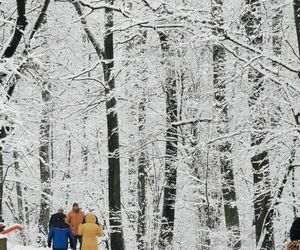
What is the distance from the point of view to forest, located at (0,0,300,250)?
11953 mm

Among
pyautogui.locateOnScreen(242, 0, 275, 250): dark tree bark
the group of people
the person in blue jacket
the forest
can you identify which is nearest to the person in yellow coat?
the group of people

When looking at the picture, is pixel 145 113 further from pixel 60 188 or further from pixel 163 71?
pixel 60 188

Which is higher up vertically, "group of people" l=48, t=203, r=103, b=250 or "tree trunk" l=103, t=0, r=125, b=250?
"tree trunk" l=103, t=0, r=125, b=250

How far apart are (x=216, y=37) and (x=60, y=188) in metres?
19.8

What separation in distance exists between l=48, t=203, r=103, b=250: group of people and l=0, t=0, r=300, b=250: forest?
1.20 m

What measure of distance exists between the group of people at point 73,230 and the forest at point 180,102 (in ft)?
3.93

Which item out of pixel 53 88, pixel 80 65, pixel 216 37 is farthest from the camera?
pixel 80 65

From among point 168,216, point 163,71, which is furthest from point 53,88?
point 168,216

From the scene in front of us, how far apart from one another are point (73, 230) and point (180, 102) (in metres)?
5.45

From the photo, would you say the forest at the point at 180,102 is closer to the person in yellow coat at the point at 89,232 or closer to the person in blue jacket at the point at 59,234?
the person in blue jacket at the point at 59,234

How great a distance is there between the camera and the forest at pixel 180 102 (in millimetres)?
11953

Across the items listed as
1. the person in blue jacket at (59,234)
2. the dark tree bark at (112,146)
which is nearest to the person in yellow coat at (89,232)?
the person in blue jacket at (59,234)

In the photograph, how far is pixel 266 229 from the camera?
→ 541 inches

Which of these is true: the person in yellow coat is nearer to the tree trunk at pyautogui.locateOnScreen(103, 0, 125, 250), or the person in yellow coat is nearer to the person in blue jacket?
the person in blue jacket
